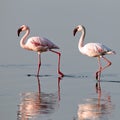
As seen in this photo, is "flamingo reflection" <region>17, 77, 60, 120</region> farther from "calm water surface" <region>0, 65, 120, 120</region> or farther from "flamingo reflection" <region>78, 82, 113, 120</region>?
"flamingo reflection" <region>78, 82, 113, 120</region>

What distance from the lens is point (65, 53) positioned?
2391cm

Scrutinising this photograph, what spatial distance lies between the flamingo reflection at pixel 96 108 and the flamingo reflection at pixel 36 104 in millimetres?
582

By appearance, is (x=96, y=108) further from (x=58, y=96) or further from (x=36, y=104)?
(x=58, y=96)

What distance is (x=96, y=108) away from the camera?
11.5 m

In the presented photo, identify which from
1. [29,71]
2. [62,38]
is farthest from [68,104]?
[62,38]

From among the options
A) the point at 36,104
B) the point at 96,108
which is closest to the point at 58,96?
the point at 36,104

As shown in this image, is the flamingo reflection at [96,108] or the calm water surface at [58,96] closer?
the flamingo reflection at [96,108]

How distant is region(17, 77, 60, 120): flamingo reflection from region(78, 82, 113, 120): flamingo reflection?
582 mm

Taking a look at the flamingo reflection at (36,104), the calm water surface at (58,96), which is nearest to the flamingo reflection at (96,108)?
the calm water surface at (58,96)

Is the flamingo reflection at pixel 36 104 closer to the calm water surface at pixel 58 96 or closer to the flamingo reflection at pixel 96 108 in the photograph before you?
the calm water surface at pixel 58 96

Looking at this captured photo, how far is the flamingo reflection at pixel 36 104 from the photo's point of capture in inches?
428

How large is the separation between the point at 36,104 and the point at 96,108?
1255 mm

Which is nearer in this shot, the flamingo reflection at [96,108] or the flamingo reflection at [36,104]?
the flamingo reflection at [96,108]

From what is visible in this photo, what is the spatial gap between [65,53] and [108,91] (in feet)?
33.0
